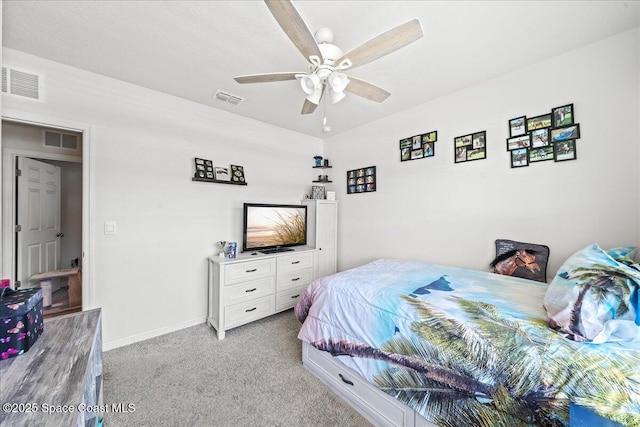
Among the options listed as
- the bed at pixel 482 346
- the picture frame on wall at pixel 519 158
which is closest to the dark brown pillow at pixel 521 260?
the bed at pixel 482 346

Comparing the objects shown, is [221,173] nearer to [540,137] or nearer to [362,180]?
[362,180]

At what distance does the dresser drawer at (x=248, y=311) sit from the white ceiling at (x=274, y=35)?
234cm

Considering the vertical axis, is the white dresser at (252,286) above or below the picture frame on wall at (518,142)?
below

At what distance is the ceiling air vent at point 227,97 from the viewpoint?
2.51m

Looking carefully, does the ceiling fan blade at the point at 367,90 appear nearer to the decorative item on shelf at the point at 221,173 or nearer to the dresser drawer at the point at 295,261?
the decorative item on shelf at the point at 221,173

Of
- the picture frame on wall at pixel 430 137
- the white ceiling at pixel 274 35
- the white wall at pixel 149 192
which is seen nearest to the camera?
the white ceiling at pixel 274 35

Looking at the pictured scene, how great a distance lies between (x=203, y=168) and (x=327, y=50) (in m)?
2.01

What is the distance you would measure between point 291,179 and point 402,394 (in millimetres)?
2931

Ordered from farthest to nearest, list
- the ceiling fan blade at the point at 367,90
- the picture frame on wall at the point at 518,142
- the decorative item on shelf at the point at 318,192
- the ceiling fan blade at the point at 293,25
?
the decorative item on shelf at the point at 318,192, the picture frame on wall at the point at 518,142, the ceiling fan blade at the point at 367,90, the ceiling fan blade at the point at 293,25

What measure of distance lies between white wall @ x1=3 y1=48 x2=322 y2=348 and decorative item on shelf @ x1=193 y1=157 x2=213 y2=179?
0.07m

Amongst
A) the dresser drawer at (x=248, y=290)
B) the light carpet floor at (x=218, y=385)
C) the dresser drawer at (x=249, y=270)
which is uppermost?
the dresser drawer at (x=249, y=270)

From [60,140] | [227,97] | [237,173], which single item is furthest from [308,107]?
[60,140]

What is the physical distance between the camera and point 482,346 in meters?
1.14

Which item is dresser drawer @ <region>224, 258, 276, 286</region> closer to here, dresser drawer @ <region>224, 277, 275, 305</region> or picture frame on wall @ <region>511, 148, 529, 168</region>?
dresser drawer @ <region>224, 277, 275, 305</region>
